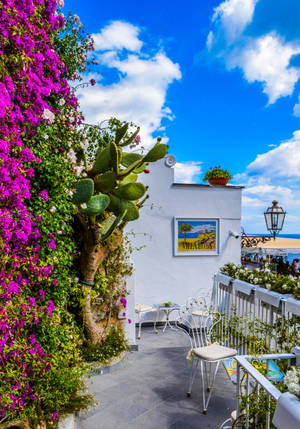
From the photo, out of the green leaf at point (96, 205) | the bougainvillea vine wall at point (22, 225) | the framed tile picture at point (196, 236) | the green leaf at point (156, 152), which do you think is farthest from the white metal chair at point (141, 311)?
the green leaf at point (156, 152)

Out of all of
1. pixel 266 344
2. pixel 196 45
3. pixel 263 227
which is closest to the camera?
pixel 266 344

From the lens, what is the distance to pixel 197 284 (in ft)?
22.4

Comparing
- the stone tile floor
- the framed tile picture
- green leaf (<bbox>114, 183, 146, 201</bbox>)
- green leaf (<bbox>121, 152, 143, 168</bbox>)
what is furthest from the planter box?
the framed tile picture

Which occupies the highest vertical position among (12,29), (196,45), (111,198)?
(196,45)

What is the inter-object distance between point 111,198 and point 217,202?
3628mm

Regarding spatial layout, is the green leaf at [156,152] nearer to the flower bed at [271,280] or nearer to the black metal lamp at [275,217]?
→ the flower bed at [271,280]

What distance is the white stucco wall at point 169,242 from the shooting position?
6.58 metres

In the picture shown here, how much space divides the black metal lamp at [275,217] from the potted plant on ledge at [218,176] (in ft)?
4.13

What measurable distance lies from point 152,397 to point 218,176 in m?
5.07

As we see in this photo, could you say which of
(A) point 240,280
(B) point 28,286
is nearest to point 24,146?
(B) point 28,286

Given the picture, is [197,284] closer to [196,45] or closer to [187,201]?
[187,201]

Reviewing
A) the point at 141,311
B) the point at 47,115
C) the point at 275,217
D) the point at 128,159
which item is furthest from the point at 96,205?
the point at 275,217

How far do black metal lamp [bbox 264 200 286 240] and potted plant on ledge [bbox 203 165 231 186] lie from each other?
126 centimetres

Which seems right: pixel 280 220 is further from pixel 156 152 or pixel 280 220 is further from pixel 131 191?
pixel 131 191
